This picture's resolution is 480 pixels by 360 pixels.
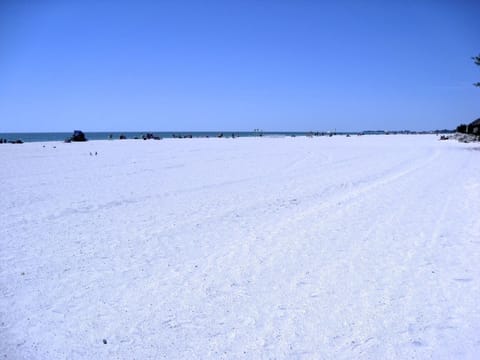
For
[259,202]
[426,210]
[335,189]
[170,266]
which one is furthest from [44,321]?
[335,189]

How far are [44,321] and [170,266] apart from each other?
190 centimetres

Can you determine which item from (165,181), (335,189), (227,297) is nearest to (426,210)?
(335,189)

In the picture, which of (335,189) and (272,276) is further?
(335,189)

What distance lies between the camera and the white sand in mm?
3527

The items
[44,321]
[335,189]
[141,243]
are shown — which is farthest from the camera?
[335,189]

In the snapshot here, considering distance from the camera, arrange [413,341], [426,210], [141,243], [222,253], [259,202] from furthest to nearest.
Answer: [259,202] → [426,210] → [141,243] → [222,253] → [413,341]

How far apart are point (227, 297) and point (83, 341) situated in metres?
1.71

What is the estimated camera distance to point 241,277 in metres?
4.99

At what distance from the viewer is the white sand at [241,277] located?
3527mm

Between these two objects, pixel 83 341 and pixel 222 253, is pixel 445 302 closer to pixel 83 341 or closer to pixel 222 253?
pixel 222 253

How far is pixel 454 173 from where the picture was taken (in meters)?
15.2

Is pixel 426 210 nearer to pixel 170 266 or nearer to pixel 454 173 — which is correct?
pixel 170 266

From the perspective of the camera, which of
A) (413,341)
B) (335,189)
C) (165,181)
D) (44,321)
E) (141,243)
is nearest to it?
(413,341)

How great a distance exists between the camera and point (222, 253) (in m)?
5.93
